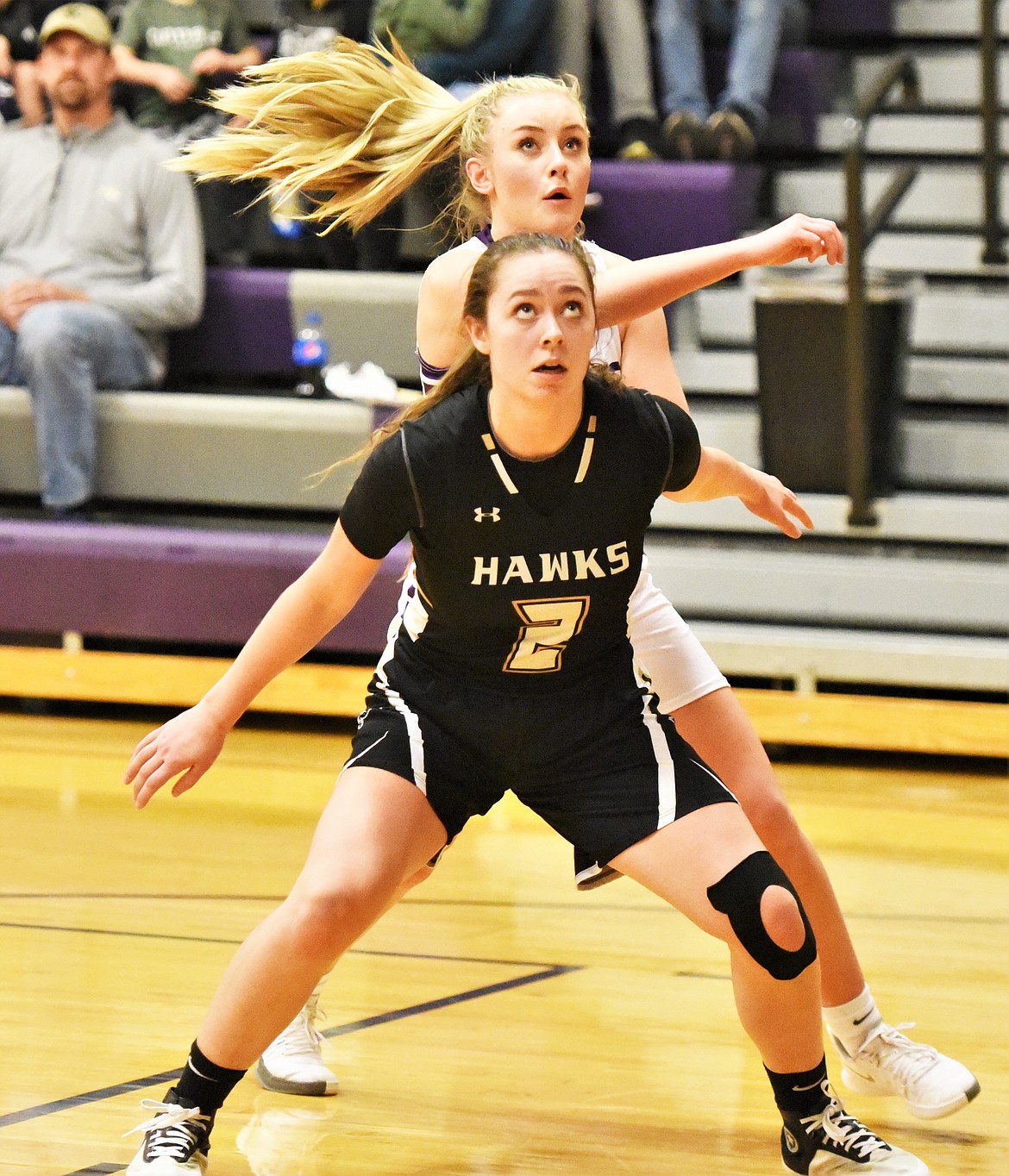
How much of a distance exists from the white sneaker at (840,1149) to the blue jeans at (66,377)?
13.2ft

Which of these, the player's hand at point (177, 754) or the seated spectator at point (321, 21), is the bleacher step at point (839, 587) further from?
the player's hand at point (177, 754)

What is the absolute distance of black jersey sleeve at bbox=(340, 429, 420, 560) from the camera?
230 cm

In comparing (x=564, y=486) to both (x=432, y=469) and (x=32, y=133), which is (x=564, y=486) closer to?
(x=432, y=469)

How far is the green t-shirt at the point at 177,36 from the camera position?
6594 millimetres

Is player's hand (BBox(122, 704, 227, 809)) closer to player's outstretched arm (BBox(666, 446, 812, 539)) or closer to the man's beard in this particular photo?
player's outstretched arm (BBox(666, 446, 812, 539))

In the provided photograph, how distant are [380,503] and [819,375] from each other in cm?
348

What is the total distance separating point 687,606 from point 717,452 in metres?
3.14

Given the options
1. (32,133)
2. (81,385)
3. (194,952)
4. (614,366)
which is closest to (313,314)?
(81,385)

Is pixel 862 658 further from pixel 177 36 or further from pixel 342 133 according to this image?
pixel 177 36

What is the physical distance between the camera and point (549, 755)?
7.77ft

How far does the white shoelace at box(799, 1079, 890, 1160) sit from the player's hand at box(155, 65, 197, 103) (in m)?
5.09

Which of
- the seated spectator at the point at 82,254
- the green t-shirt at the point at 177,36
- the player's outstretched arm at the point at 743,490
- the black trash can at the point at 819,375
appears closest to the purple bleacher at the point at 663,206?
the black trash can at the point at 819,375

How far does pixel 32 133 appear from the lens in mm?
6320

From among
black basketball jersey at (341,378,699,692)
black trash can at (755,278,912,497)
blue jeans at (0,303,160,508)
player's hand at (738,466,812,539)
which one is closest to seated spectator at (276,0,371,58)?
blue jeans at (0,303,160,508)
